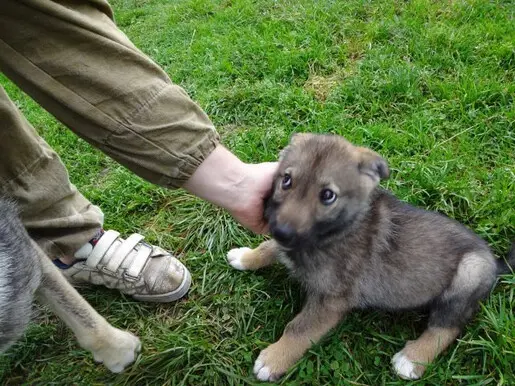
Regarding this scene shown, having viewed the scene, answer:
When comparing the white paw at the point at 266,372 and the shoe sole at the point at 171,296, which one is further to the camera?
the shoe sole at the point at 171,296

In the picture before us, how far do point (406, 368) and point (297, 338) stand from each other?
0.57 m

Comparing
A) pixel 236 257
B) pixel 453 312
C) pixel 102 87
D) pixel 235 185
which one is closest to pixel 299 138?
pixel 235 185

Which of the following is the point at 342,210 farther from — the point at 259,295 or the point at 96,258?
the point at 96,258

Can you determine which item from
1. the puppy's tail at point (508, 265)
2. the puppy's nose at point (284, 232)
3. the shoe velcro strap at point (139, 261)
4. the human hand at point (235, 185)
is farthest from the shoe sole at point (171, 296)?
the puppy's tail at point (508, 265)

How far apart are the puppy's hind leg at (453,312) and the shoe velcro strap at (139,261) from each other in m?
1.51

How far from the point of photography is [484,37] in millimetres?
4215

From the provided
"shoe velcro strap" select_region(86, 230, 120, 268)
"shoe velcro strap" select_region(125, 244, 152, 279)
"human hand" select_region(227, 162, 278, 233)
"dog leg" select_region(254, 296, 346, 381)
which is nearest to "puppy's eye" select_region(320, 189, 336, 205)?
"human hand" select_region(227, 162, 278, 233)

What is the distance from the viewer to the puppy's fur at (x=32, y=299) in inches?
72.0

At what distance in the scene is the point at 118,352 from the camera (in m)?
2.42

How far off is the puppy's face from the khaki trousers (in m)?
0.45

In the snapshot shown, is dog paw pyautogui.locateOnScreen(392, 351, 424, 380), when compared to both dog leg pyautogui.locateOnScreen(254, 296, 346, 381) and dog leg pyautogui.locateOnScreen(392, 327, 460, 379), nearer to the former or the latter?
dog leg pyautogui.locateOnScreen(392, 327, 460, 379)

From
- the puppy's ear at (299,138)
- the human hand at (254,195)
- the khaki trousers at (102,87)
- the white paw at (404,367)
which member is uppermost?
the khaki trousers at (102,87)

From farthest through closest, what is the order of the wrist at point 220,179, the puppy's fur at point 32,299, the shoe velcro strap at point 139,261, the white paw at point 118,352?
the shoe velcro strap at point 139,261 < the white paw at point 118,352 < the wrist at point 220,179 < the puppy's fur at point 32,299

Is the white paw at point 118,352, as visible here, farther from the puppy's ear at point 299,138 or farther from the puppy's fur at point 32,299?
the puppy's ear at point 299,138
